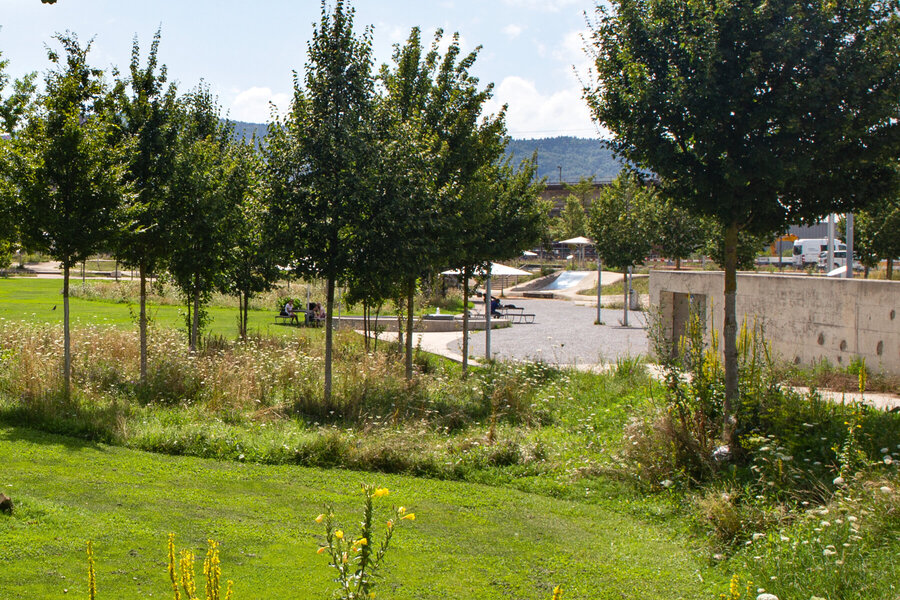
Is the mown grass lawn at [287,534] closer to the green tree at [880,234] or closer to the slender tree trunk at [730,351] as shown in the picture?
the slender tree trunk at [730,351]

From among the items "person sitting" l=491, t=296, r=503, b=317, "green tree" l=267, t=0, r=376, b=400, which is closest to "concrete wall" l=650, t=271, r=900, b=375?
"green tree" l=267, t=0, r=376, b=400

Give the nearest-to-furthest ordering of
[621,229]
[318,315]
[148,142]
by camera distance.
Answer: [148,142], [318,315], [621,229]

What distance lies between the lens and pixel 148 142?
1420 centimetres

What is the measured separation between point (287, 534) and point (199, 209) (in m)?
9.18

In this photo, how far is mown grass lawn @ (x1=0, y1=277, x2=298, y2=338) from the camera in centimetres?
2323

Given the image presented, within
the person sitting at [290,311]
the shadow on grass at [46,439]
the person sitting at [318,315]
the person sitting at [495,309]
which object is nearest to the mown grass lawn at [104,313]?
the person sitting at [290,311]

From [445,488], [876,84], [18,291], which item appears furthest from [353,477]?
[18,291]

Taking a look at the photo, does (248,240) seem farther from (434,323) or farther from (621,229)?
(621,229)

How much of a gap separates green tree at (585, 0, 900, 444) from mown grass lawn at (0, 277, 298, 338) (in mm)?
13587

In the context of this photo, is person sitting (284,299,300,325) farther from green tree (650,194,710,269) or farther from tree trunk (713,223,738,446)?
tree trunk (713,223,738,446)

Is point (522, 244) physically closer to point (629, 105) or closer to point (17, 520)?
point (629, 105)

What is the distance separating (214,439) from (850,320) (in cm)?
1087

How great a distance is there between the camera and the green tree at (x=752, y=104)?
8.59 metres

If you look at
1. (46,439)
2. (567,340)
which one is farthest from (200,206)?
(567,340)
